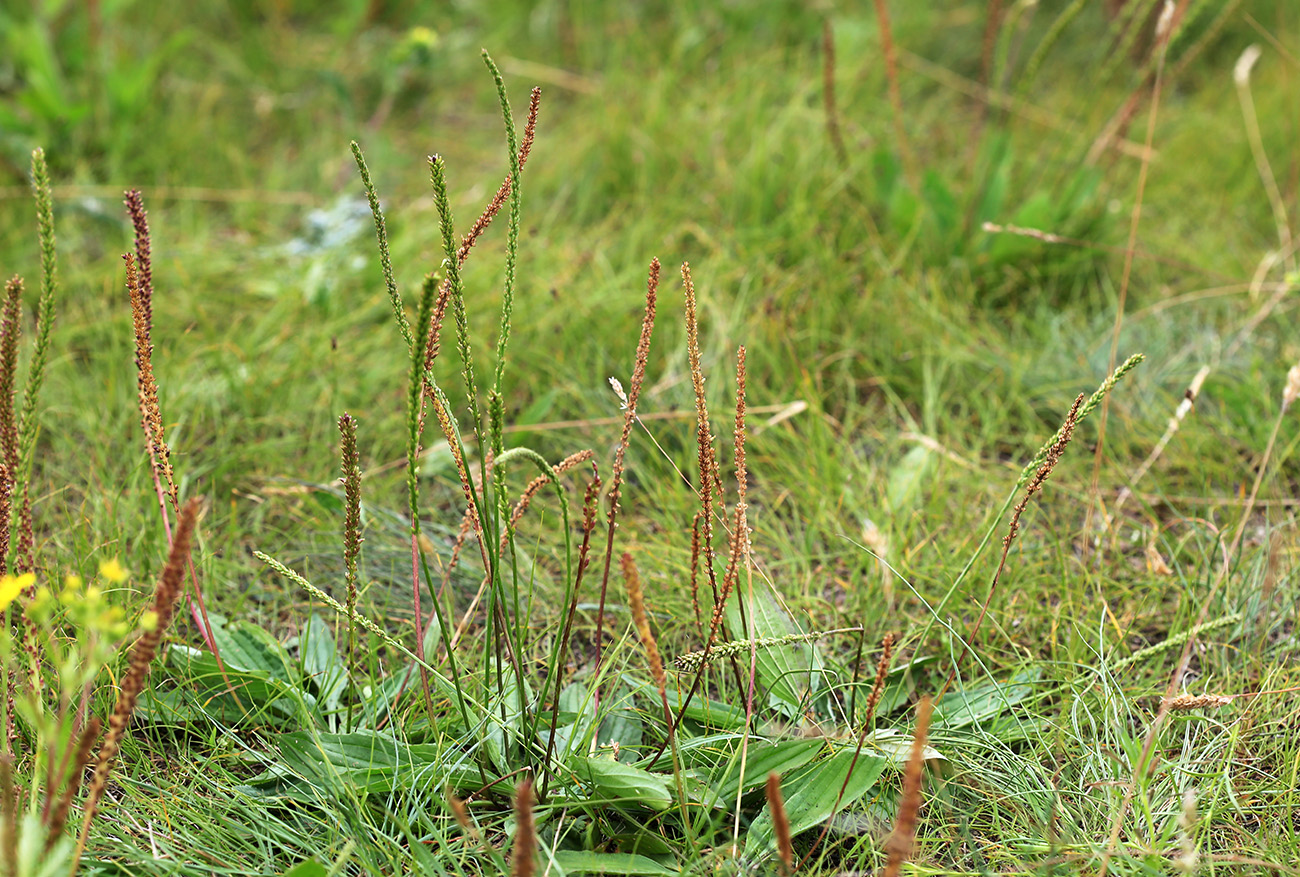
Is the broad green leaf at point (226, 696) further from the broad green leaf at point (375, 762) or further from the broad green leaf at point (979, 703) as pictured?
the broad green leaf at point (979, 703)

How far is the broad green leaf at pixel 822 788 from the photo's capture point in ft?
3.58

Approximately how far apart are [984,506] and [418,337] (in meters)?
1.18

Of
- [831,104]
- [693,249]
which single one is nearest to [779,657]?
[693,249]

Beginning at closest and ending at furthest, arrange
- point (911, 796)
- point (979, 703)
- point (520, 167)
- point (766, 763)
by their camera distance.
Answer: point (911, 796)
point (520, 167)
point (766, 763)
point (979, 703)

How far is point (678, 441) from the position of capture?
1.90 metres

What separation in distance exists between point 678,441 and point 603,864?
0.96 metres

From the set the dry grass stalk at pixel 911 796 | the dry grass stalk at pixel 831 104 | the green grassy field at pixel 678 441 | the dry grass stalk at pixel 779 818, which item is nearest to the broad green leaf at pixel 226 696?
the green grassy field at pixel 678 441

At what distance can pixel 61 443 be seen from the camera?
1.80 metres

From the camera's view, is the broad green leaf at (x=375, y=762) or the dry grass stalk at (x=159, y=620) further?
the broad green leaf at (x=375, y=762)

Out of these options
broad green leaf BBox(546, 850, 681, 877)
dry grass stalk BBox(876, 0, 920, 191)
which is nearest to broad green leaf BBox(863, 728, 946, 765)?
broad green leaf BBox(546, 850, 681, 877)

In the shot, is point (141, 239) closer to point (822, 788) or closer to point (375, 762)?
point (375, 762)

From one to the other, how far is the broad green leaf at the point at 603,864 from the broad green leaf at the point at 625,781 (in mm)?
57

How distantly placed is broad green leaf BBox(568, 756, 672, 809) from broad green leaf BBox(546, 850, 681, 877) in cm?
6

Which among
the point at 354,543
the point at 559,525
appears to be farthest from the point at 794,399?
the point at 354,543
